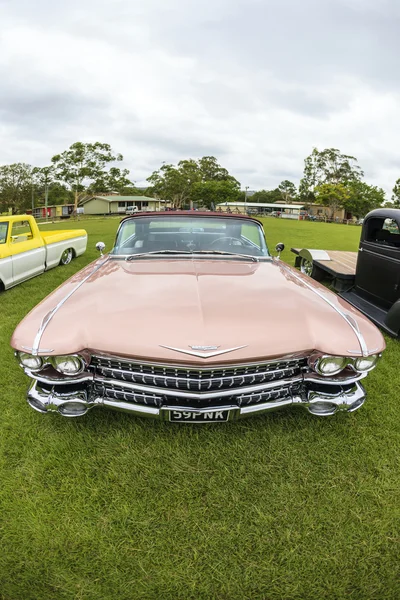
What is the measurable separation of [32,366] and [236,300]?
4.39 ft

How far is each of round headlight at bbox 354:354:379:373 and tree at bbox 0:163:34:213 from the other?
247 feet

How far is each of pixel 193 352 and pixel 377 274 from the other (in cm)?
388

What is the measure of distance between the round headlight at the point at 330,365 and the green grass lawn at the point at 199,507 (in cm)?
65

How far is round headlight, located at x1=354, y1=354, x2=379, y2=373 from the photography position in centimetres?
213

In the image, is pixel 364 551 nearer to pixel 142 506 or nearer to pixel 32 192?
pixel 142 506

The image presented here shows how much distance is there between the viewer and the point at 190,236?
3.69 m

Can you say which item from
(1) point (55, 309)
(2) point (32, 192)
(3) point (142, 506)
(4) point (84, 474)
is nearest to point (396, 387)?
(3) point (142, 506)

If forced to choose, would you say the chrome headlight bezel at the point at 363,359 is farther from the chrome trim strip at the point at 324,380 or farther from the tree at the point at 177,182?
the tree at the point at 177,182

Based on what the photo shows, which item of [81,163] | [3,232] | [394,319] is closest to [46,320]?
[394,319]

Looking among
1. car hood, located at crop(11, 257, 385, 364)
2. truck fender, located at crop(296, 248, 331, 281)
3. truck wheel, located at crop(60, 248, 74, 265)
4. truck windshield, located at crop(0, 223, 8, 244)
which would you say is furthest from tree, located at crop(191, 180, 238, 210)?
car hood, located at crop(11, 257, 385, 364)

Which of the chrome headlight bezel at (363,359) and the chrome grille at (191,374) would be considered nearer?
the chrome grille at (191,374)

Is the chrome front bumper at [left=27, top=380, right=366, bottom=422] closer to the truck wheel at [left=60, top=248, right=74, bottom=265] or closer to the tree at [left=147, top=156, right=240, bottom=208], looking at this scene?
the truck wheel at [left=60, top=248, right=74, bottom=265]

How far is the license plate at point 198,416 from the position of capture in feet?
6.84

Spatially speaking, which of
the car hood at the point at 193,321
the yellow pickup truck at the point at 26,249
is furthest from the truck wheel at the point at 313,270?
the yellow pickup truck at the point at 26,249
